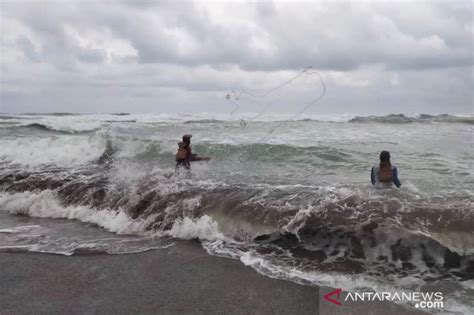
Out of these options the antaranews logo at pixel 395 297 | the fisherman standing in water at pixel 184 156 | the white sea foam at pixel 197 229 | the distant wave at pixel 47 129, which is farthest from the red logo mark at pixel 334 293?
the distant wave at pixel 47 129

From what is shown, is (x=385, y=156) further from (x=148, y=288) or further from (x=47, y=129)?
(x=47, y=129)

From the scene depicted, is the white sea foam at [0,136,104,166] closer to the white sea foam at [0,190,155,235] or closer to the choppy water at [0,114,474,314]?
the choppy water at [0,114,474,314]

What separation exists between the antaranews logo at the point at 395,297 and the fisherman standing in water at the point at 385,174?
3.86 m

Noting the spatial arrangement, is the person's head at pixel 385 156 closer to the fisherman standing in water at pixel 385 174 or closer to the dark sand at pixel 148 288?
the fisherman standing in water at pixel 385 174

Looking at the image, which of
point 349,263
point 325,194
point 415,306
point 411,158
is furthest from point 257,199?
point 411,158

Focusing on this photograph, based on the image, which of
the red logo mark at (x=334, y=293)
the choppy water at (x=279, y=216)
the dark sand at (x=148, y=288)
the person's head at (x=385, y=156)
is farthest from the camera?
the person's head at (x=385, y=156)

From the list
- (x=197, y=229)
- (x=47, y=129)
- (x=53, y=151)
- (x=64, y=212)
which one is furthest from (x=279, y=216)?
(x=47, y=129)

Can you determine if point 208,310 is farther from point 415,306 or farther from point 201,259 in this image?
point 415,306

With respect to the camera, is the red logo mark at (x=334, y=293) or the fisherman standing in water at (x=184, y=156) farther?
the fisherman standing in water at (x=184, y=156)

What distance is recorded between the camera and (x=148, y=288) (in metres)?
5.04

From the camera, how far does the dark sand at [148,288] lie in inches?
178

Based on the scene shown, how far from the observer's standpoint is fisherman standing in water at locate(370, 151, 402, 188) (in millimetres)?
8344

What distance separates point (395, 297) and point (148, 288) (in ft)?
10.2

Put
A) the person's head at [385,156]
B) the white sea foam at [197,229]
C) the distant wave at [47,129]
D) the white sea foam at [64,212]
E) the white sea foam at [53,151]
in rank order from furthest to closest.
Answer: the distant wave at [47,129], the white sea foam at [53,151], the person's head at [385,156], the white sea foam at [64,212], the white sea foam at [197,229]
